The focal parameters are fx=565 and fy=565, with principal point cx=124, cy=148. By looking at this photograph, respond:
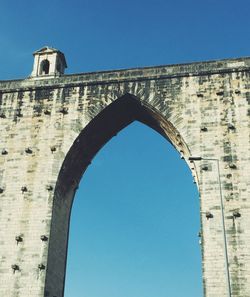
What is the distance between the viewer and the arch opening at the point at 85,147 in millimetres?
21531

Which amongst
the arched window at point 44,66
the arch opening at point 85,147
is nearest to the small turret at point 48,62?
the arched window at point 44,66

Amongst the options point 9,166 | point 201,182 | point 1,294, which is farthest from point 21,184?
point 201,182

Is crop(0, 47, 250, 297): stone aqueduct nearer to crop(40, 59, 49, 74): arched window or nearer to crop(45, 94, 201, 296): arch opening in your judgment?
crop(45, 94, 201, 296): arch opening

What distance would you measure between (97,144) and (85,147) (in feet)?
2.58

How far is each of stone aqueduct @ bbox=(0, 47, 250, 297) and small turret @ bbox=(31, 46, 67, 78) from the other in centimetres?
13

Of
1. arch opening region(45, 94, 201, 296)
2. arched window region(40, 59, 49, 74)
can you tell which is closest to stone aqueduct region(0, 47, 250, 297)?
arch opening region(45, 94, 201, 296)

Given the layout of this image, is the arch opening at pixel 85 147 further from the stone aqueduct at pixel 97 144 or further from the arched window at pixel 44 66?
the arched window at pixel 44 66

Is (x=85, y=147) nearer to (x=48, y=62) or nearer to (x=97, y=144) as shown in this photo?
(x=97, y=144)

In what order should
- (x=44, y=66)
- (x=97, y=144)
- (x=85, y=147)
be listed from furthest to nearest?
(x=44, y=66), (x=97, y=144), (x=85, y=147)

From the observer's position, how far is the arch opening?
70.6 ft

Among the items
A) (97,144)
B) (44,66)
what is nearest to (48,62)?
(44,66)

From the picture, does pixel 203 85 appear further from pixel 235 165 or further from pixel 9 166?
pixel 9 166

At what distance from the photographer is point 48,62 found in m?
25.1

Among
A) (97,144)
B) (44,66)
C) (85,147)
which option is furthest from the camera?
(44,66)
